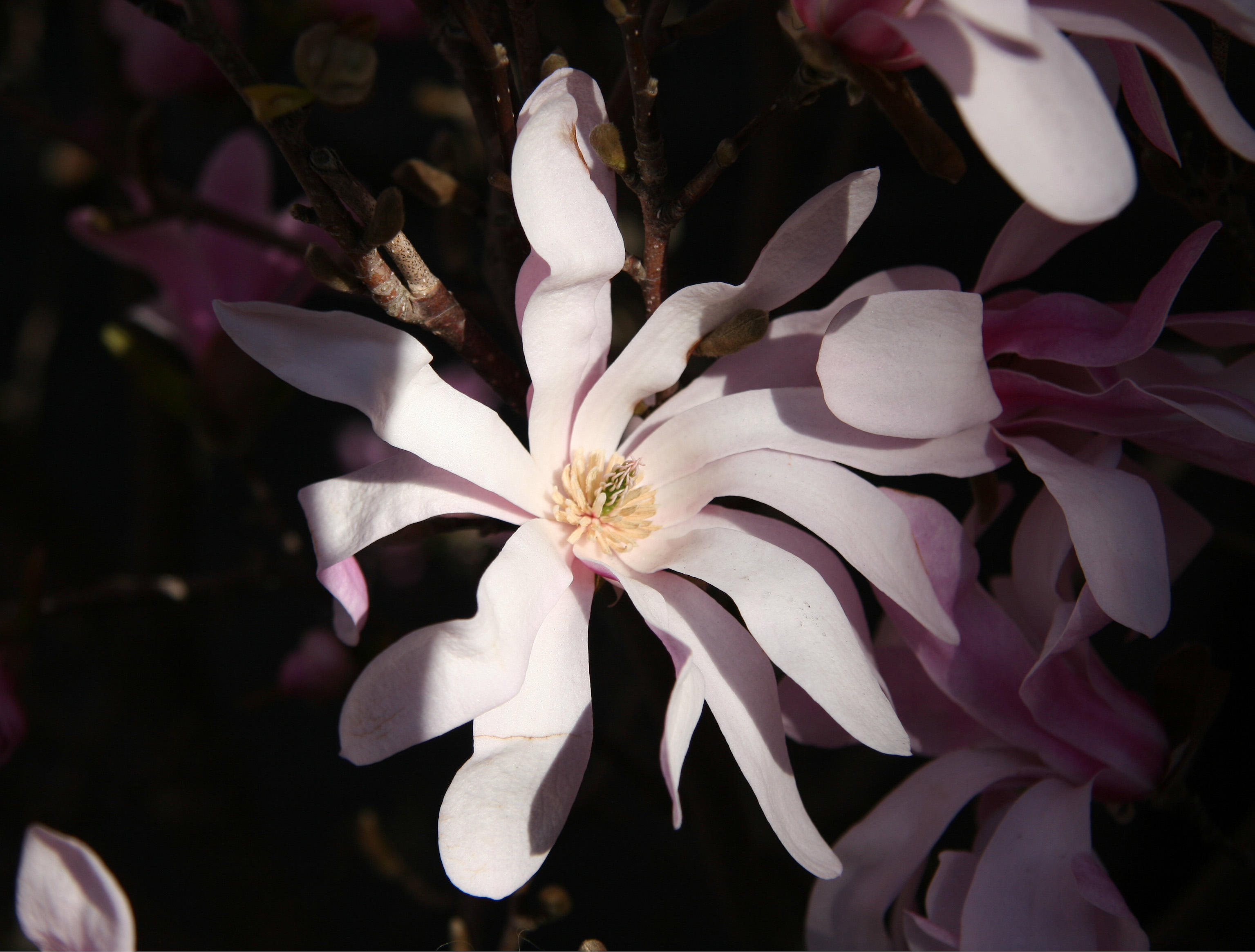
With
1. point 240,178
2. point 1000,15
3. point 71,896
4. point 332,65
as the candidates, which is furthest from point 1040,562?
point 240,178

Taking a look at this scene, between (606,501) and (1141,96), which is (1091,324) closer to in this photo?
(1141,96)

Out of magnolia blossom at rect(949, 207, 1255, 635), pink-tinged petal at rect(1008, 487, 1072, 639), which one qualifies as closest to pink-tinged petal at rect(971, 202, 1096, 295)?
magnolia blossom at rect(949, 207, 1255, 635)

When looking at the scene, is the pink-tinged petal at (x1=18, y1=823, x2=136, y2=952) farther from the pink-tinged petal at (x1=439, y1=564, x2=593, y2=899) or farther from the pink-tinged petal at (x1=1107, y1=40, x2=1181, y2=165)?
the pink-tinged petal at (x1=1107, y1=40, x2=1181, y2=165)

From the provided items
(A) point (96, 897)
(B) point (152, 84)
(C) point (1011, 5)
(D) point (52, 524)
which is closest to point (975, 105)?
(C) point (1011, 5)

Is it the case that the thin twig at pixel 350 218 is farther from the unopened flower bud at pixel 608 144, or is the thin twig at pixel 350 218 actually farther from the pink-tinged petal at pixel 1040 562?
the pink-tinged petal at pixel 1040 562

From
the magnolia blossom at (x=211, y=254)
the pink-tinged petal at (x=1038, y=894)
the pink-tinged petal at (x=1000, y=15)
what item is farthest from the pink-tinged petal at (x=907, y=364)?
the magnolia blossom at (x=211, y=254)

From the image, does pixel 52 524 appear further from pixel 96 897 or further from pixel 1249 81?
pixel 1249 81
